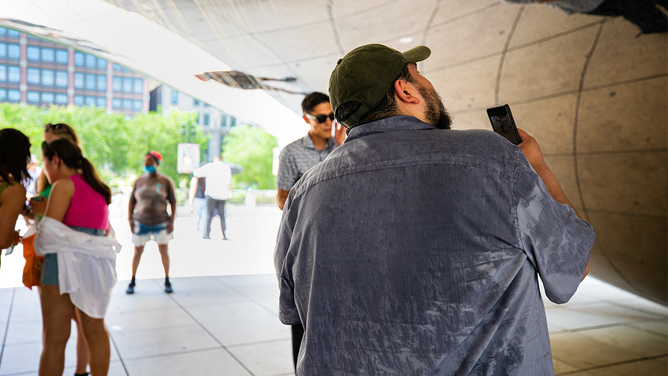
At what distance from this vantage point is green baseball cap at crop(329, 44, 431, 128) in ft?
3.97

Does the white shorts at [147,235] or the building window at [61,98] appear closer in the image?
the white shorts at [147,235]

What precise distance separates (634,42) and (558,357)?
2.47 m

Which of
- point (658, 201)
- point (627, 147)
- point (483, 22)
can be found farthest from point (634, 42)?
point (658, 201)

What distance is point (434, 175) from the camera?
3.60 ft

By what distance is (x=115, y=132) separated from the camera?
34.1 metres

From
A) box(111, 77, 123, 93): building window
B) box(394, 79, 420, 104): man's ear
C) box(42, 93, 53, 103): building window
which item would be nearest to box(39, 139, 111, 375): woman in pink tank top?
box(394, 79, 420, 104): man's ear

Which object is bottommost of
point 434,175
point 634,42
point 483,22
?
point 434,175

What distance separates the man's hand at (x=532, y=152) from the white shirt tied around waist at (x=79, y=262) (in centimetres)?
268

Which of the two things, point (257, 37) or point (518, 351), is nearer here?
point (518, 351)

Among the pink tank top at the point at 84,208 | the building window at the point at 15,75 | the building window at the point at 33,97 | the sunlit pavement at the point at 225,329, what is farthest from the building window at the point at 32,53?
the pink tank top at the point at 84,208

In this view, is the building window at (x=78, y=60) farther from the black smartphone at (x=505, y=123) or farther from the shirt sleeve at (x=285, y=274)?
the black smartphone at (x=505, y=123)

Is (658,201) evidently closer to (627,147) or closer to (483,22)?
(627,147)

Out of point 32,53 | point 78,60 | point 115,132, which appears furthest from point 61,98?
point 115,132

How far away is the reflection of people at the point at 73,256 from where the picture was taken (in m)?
2.96
